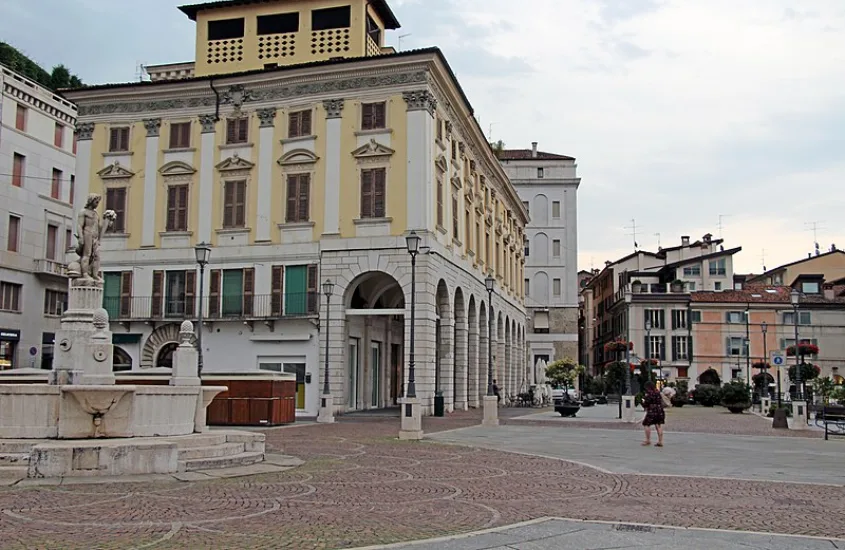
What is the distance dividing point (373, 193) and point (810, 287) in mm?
59483

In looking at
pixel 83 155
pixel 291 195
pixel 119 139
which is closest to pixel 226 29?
pixel 119 139

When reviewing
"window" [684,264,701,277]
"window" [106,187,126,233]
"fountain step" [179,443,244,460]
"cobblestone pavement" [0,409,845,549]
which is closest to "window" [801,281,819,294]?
"window" [684,264,701,277]

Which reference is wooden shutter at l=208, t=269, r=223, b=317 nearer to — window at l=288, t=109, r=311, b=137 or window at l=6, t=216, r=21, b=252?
window at l=288, t=109, r=311, b=137

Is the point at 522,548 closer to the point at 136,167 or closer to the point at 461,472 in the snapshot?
the point at 461,472

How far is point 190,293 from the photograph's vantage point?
118ft

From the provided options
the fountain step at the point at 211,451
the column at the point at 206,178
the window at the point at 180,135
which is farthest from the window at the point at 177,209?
the fountain step at the point at 211,451

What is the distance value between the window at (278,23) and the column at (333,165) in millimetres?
5312

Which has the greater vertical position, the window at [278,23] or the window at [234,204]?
the window at [278,23]

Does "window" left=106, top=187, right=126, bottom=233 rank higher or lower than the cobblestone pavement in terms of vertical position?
higher

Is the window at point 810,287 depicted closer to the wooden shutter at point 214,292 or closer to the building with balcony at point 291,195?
the building with balcony at point 291,195

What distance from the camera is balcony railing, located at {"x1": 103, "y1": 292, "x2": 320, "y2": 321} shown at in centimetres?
3456

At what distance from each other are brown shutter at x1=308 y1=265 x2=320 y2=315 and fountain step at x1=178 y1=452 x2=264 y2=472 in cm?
1938

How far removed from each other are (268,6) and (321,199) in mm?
9995

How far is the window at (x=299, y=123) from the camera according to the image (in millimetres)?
35469
